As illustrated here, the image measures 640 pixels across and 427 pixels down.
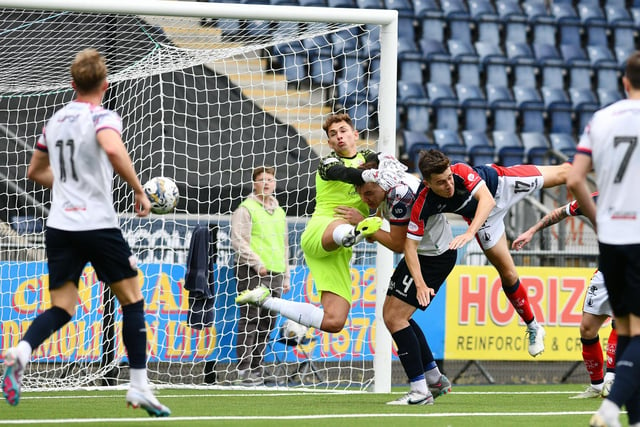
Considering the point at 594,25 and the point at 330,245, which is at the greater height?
the point at 594,25

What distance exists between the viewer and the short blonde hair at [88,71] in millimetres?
5449

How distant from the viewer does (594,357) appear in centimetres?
821

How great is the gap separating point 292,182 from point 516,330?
9.41 feet

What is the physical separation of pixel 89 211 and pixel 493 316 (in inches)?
248

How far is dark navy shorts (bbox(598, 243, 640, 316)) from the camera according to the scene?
4.73 metres

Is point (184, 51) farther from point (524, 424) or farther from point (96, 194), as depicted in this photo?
point (524, 424)

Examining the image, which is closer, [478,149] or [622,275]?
[622,275]

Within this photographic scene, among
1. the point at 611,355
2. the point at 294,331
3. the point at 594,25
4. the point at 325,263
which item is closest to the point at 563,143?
the point at 594,25

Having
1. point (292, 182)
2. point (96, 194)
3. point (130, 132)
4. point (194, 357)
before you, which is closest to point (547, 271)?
point (292, 182)

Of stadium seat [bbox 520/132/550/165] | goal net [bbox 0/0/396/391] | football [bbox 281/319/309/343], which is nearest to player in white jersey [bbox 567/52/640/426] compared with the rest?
goal net [bbox 0/0/396/391]

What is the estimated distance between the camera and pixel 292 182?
1064cm

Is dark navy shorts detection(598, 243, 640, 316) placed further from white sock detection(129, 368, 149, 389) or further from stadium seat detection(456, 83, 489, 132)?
stadium seat detection(456, 83, 489, 132)

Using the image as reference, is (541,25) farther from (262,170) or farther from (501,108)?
(262,170)

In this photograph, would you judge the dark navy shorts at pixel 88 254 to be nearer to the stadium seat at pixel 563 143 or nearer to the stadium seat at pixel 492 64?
the stadium seat at pixel 563 143
